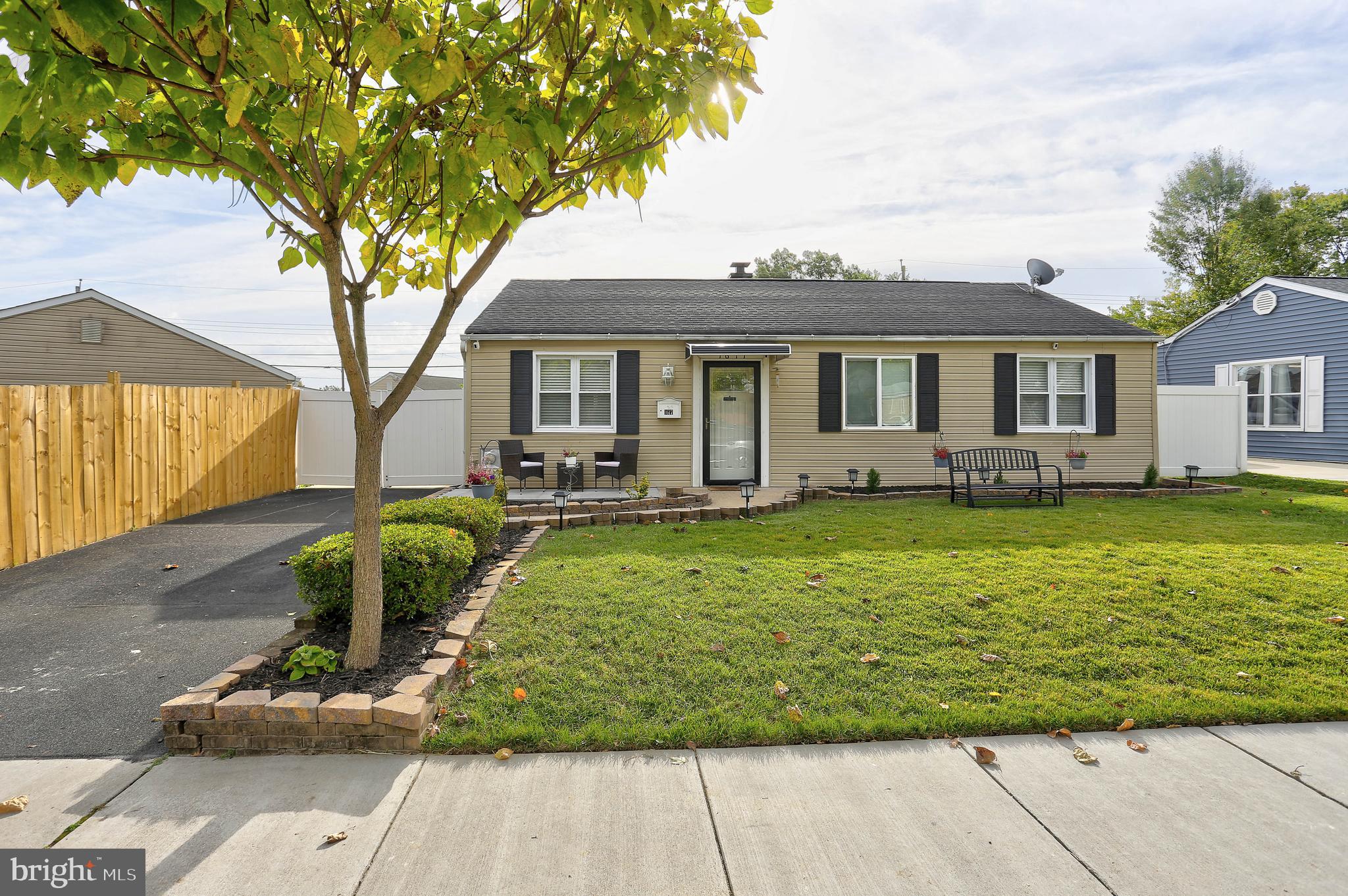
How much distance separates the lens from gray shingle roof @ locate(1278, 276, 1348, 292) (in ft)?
50.5

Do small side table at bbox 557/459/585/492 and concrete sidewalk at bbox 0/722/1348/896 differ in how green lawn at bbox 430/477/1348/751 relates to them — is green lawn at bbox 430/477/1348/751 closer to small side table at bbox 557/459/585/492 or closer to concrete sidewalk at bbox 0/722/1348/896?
concrete sidewalk at bbox 0/722/1348/896

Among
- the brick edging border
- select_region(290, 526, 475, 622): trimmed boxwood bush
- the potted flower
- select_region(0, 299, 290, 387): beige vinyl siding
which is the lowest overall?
the brick edging border

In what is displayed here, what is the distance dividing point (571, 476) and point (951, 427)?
6.83 meters

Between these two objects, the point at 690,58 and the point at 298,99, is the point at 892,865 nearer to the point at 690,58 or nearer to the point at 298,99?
the point at 690,58

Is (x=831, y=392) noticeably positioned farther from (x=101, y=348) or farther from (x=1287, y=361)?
(x=101, y=348)

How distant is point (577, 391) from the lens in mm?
11359

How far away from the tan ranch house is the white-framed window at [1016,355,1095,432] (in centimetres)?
3

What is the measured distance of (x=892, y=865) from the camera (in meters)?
2.21

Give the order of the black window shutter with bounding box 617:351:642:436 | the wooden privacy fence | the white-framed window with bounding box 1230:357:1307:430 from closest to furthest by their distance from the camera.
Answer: the wooden privacy fence < the black window shutter with bounding box 617:351:642:436 < the white-framed window with bounding box 1230:357:1307:430

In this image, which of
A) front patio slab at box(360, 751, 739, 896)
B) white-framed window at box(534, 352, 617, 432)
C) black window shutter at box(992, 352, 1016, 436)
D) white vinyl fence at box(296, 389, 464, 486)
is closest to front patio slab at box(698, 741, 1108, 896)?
front patio slab at box(360, 751, 739, 896)

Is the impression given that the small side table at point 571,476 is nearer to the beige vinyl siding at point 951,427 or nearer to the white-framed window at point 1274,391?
the beige vinyl siding at point 951,427

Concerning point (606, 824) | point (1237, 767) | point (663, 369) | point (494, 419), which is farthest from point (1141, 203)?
point (606, 824)

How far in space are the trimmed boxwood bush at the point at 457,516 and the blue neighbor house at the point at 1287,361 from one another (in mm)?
16881

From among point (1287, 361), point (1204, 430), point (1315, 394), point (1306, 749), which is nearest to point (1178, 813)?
A: point (1306, 749)
